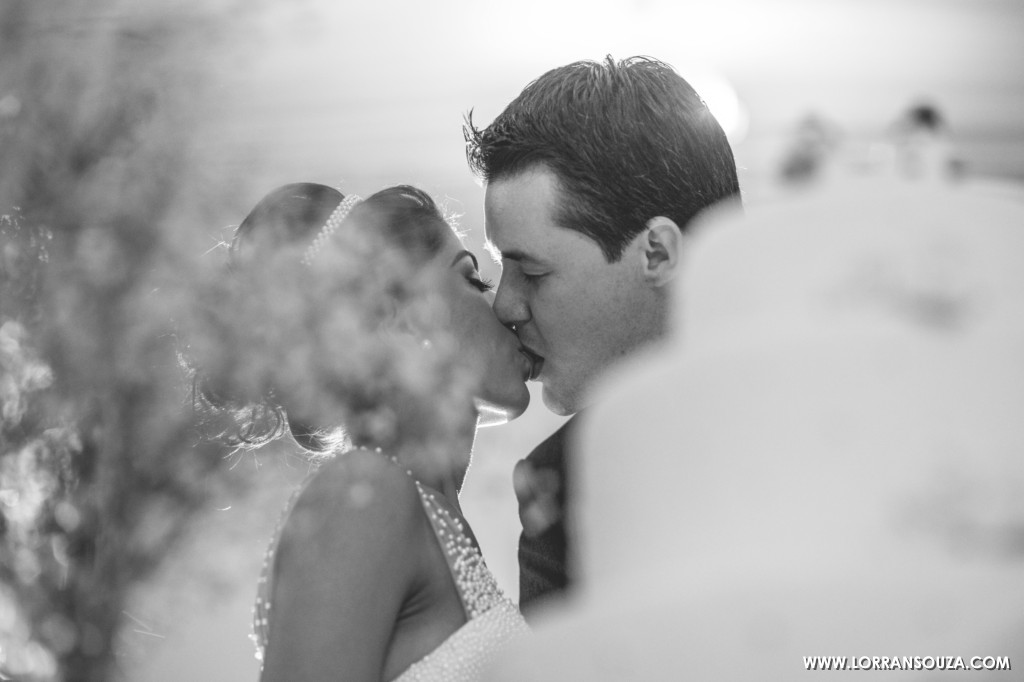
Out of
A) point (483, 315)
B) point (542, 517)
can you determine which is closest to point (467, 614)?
point (542, 517)

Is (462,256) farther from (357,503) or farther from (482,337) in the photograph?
(357,503)

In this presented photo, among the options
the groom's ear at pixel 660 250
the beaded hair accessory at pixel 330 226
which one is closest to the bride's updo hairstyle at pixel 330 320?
the beaded hair accessory at pixel 330 226

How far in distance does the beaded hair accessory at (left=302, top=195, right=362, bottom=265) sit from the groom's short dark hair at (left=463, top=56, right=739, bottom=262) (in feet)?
0.73

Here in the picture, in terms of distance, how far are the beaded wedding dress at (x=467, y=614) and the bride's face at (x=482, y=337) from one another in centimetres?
20

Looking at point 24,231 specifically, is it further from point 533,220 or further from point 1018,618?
point 1018,618

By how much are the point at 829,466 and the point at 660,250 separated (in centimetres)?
76

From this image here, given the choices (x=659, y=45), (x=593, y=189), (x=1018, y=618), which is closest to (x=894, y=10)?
(x=659, y=45)

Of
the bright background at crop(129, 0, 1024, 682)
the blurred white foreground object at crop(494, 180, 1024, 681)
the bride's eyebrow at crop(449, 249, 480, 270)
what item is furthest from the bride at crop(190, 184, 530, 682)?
the blurred white foreground object at crop(494, 180, 1024, 681)

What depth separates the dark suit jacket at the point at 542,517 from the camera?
Answer: 1.23m

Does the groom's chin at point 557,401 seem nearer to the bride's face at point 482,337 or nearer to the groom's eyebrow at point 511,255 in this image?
the bride's face at point 482,337

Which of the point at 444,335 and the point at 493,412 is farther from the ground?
the point at 444,335

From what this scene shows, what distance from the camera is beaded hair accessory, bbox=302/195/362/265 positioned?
1.35m

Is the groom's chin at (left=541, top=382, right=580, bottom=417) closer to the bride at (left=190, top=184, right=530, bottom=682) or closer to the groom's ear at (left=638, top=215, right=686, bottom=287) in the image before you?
the bride at (left=190, top=184, right=530, bottom=682)

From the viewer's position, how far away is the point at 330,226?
141 cm
